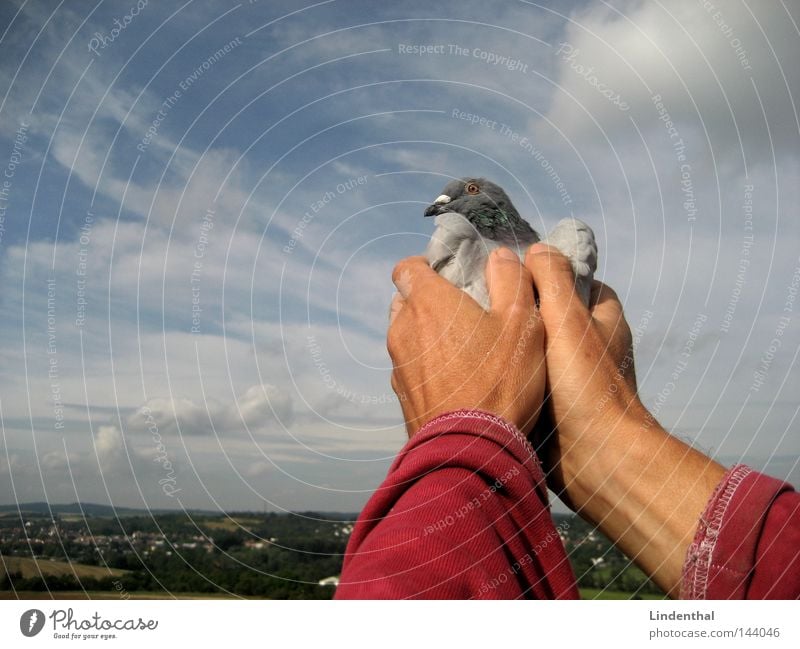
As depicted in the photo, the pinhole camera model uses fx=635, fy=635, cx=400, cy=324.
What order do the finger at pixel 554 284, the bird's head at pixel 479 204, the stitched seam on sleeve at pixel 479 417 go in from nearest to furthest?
the stitched seam on sleeve at pixel 479 417 → the finger at pixel 554 284 → the bird's head at pixel 479 204

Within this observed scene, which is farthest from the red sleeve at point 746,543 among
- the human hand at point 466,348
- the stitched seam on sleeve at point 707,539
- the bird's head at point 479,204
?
the bird's head at point 479,204

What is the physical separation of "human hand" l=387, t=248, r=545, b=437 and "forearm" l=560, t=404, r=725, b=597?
168 millimetres

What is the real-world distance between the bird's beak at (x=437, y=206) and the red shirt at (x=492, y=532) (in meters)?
1.66

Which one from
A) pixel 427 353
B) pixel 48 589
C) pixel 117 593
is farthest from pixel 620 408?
pixel 48 589

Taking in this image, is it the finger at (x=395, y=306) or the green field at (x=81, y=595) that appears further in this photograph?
the finger at (x=395, y=306)

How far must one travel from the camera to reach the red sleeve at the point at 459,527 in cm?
66

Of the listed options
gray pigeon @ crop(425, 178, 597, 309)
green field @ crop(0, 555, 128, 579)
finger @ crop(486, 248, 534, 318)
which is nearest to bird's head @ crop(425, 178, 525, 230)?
gray pigeon @ crop(425, 178, 597, 309)

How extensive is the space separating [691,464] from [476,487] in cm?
62

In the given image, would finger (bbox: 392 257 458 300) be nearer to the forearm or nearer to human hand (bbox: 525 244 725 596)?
human hand (bbox: 525 244 725 596)

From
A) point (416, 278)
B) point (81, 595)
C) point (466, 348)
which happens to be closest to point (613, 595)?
point (466, 348)

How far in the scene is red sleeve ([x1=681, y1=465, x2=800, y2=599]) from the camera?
99 centimetres

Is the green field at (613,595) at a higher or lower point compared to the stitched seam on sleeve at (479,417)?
lower

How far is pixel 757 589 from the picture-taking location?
41.4 inches

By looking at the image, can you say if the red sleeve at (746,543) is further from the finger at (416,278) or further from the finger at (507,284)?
the finger at (416,278)
